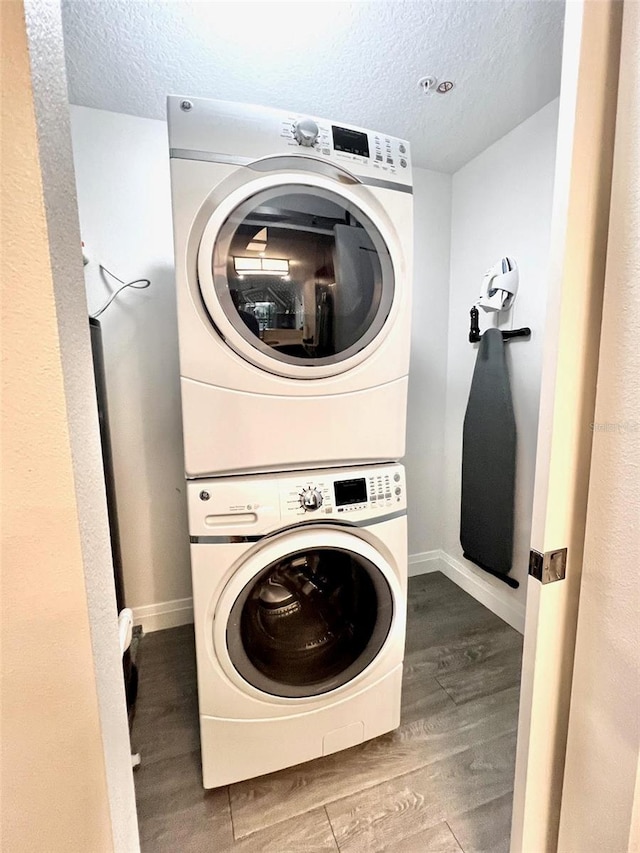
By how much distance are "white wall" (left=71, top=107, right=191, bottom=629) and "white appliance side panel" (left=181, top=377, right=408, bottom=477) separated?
2.95ft

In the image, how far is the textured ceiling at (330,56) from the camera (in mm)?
1131

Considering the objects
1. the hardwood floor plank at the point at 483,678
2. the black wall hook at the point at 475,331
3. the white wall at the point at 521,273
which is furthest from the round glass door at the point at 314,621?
the black wall hook at the point at 475,331

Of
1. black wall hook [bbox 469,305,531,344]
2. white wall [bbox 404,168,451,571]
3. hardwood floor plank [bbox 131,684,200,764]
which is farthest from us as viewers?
white wall [bbox 404,168,451,571]

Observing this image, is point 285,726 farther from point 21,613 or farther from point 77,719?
point 21,613

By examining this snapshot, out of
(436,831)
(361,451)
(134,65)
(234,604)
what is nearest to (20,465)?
(234,604)

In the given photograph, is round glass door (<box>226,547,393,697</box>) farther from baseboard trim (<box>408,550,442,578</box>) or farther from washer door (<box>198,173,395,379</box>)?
baseboard trim (<box>408,550,442,578</box>)

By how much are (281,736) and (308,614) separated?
0.33 meters

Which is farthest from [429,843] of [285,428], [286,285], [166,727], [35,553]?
[286,285]

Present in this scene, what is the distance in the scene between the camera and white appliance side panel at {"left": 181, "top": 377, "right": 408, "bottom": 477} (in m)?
0.98

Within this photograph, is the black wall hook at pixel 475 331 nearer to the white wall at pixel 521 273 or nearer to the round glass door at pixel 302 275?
the white wall at pixel 521 273

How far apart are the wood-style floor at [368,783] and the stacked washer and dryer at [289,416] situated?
11 cm

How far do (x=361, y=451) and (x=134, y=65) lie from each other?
1.59 meters

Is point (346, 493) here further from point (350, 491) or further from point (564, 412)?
point (564, 412)

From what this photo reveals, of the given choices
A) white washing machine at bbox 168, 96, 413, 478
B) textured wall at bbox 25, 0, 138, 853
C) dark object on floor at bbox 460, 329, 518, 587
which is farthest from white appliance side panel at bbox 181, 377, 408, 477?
dark object on floor at bbox 460, 329, 518, 587
